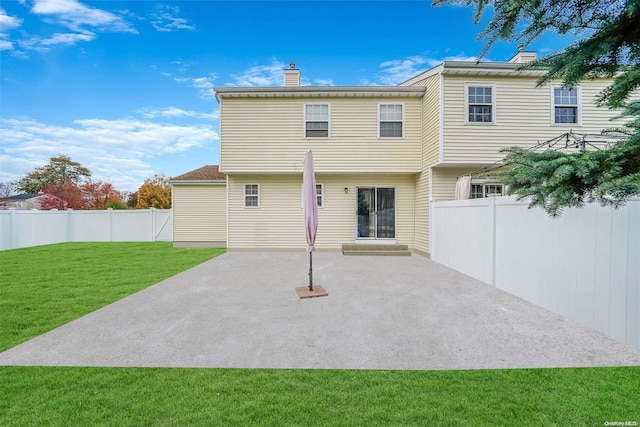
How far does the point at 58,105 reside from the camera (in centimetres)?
1733

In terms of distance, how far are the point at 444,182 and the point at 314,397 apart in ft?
29.0

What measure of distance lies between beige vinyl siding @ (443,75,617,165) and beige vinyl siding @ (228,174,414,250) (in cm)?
254

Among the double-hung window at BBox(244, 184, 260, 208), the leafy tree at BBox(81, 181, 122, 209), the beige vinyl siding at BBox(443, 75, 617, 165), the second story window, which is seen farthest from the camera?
the leafy tree at BBox(81, 181, 122, 209)

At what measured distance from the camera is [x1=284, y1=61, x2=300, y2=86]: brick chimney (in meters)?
11.8

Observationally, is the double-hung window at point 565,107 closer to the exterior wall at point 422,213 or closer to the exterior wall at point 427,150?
the exterior wall at point 427,150

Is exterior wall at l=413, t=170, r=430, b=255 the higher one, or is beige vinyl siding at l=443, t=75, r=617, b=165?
beige vinyl siding at l=443, t=75, r=617, b=165

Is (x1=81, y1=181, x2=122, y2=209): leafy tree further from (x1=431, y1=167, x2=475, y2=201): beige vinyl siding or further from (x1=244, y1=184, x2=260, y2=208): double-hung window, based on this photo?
(x1=431, y1=167, x2=475, y2=201): beige vinyl siding

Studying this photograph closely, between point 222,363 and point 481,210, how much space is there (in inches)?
249

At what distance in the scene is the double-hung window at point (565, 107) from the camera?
30.0 feet

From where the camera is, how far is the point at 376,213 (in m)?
11.3

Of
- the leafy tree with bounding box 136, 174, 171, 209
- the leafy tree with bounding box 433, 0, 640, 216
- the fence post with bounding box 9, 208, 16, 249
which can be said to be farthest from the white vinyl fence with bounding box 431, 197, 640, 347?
the leafy tree with bounding box 136, 174, 171, 209

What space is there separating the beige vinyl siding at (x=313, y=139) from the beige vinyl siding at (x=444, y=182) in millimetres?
1090

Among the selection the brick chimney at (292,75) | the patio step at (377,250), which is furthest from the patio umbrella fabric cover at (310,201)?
the brick chimney at (292,75)

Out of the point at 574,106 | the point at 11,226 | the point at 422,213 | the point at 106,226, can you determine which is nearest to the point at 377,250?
the point at 422,213
